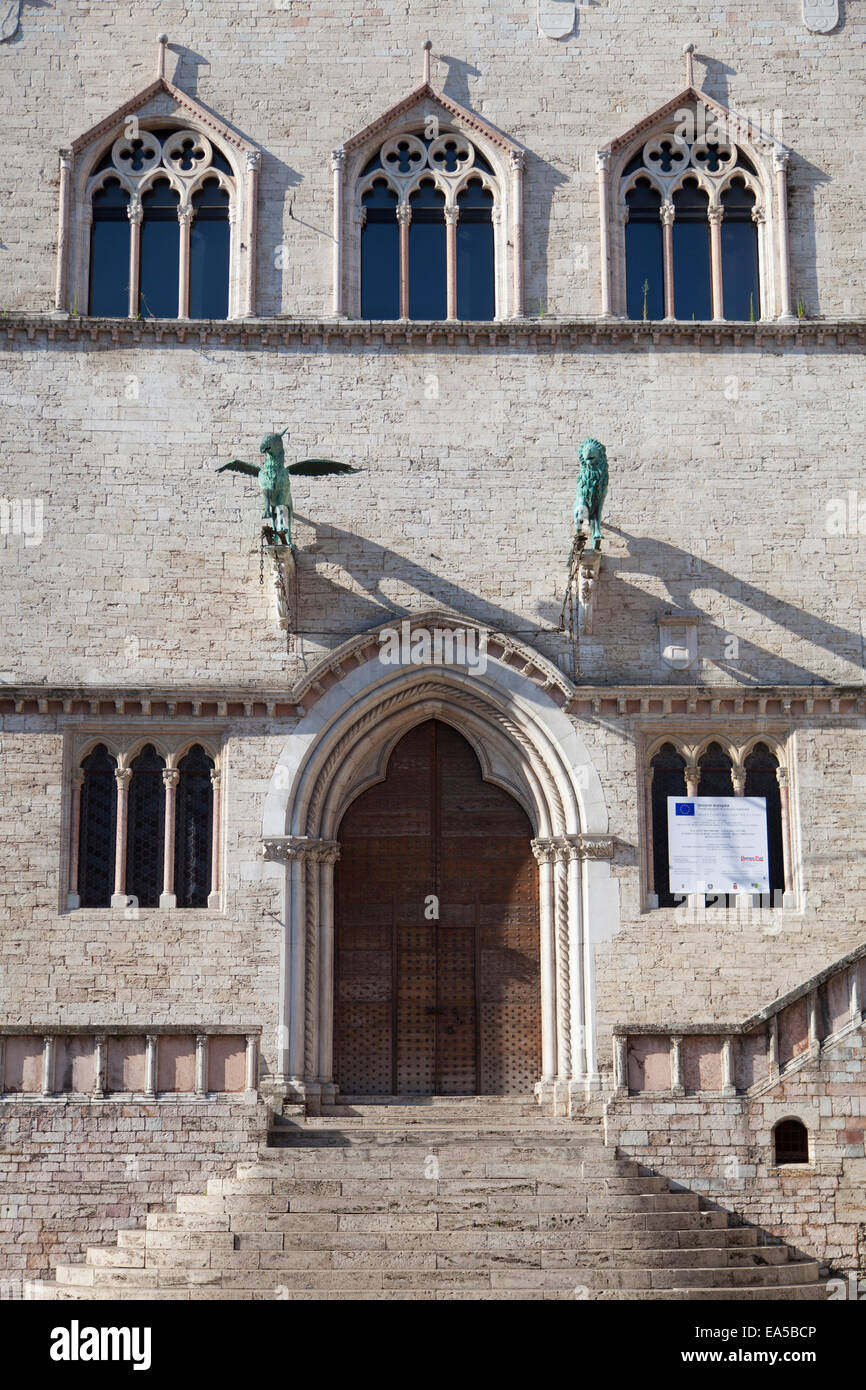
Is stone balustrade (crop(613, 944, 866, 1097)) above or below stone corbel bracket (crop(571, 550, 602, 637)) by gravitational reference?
below

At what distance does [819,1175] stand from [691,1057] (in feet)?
5.19

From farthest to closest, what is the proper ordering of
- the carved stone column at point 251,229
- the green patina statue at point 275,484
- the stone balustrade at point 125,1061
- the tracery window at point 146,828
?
the carved stone column at point 251,229, the tracery window at point 146,828, the green patina statue at point 275,484, the stone balustrade at point 125,1061

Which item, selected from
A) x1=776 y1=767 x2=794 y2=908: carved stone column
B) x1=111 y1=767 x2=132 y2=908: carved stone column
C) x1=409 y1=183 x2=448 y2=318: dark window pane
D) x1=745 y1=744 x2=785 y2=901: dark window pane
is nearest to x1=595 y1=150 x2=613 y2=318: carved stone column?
x1=409 y1=183 x2=448 y2=318: dark window pane

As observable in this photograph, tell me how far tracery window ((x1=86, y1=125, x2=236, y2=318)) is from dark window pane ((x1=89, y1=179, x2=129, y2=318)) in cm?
1

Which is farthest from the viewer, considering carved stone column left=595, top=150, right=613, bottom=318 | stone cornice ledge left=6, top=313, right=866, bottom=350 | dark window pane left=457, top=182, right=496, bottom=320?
dark window pane left=457, top=182, right=496, bottom=320

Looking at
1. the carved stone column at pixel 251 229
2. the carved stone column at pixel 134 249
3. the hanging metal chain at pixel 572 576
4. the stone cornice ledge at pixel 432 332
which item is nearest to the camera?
the hanging metal chain at pixel 572 576

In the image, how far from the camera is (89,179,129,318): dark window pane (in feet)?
73.0

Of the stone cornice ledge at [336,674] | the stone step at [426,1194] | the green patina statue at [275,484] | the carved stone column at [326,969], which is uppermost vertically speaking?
the green patina statue at [275,484]

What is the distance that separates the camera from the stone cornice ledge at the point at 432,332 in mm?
21781

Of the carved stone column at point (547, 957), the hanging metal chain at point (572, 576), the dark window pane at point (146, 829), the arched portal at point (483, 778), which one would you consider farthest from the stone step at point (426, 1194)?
the hanging metal chain at point (572, 576)

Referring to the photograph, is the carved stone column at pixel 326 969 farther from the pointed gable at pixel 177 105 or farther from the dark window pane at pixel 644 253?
the pointed gable at pixel 177 105

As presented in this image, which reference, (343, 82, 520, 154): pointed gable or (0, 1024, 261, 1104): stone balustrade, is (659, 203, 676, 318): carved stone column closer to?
(343, 82, 520, 154): pointed gable

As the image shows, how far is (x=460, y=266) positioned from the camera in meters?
22.5

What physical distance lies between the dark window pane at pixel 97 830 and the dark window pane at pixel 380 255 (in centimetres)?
613
